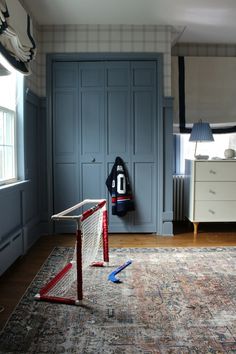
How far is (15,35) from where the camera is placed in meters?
2.74

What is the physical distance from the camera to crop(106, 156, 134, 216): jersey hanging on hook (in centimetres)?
412

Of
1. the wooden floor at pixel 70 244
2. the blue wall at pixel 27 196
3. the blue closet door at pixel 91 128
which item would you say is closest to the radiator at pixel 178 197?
the wooden floor at pixel 70 244

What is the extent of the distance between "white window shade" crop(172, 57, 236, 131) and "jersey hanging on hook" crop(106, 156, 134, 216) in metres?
1.19

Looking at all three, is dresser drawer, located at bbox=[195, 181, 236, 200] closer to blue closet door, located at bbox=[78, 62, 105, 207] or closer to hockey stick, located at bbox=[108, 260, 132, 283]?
blue closet door, located at bbox=[78, 62, 105, 207]

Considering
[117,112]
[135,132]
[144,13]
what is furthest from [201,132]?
[144,13]

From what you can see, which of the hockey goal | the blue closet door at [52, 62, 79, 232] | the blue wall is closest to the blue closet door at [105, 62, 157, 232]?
the blue closet door at [52, 62, 79, 232]

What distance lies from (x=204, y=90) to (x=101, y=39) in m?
1.62

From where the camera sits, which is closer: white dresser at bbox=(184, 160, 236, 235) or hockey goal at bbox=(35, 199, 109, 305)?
hockey goal at bbox=(35, 199, 109, 305)

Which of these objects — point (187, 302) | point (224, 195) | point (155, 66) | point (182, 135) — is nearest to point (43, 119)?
point (155, 66)

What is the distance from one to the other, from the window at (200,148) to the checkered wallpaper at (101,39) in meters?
1.32

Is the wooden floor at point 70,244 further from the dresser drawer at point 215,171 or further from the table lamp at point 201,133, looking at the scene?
the table lamp at point 201,133

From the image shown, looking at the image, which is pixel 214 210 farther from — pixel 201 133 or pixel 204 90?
pixel 204 90

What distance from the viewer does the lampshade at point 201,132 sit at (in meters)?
4.38

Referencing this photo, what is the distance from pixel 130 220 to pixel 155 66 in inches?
74.4
